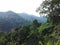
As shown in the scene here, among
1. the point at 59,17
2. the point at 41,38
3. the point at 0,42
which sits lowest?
the point at 0,42

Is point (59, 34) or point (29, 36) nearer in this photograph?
point (59, 34)

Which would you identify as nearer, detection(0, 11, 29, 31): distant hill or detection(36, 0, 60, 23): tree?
detection(36, 0, 60, 23): tree

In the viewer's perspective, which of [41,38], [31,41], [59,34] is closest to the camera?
[59,34]

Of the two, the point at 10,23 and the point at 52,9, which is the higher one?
the point at 52,9

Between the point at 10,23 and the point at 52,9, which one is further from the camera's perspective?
the point at 10,23

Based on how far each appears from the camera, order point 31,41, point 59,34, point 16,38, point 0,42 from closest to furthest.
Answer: point 59,34
point 31,41
point 16,38
point 0,42

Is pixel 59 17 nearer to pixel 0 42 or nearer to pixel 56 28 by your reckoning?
pixel 56 28

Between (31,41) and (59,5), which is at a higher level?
(59,5)

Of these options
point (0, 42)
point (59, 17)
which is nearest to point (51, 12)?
point (59, 17)

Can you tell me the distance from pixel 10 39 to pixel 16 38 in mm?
1459

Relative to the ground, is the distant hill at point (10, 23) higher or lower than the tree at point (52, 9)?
lower

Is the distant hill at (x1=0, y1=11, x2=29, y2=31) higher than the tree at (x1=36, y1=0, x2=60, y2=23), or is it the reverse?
the tree at (x1=36, y1=0, x2=60, y2=23)

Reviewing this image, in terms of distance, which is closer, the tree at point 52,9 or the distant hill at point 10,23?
the tree at point 52,9

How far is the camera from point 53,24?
69.1 feet
